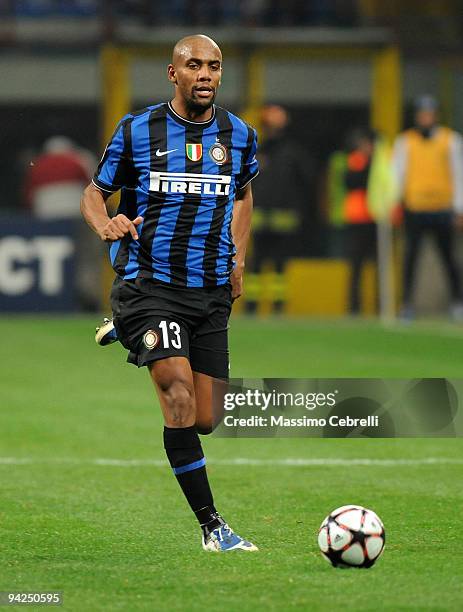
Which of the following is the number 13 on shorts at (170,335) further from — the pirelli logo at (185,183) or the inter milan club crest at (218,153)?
the inter milan club crest at (218,153)

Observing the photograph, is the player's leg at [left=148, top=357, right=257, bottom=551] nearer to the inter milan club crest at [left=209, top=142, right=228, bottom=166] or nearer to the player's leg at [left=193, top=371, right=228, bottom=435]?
the player's leg at [left=193, top=371, right=228, bottom=435]

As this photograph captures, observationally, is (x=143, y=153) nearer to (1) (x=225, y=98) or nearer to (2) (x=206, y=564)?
(2) (x=206, y=564)

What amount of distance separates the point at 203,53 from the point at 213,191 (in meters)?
0.55

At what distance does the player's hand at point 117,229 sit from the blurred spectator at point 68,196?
12.9 metres

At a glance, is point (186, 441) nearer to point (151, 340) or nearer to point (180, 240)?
point (151, 340)

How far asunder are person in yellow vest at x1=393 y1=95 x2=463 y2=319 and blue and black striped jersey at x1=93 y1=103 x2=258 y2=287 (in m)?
11.0

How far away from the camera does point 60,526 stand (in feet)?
21.4

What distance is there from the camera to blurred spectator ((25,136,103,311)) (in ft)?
62.6

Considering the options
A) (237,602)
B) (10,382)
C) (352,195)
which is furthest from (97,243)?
(237,602)

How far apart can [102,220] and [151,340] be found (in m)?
0.52

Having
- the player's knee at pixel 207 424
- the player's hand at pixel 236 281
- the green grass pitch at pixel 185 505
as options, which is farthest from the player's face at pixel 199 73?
the green grass pitch at pixel 185 505

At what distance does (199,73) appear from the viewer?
19.6ft

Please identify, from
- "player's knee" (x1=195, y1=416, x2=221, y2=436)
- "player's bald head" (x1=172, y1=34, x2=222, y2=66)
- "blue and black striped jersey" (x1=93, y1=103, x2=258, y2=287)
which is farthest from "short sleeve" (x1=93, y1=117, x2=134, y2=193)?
Answer: "player's knee" (x1=195, y1=416, x2=221, y2=436)

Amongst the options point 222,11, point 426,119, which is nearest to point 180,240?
point 426,119
